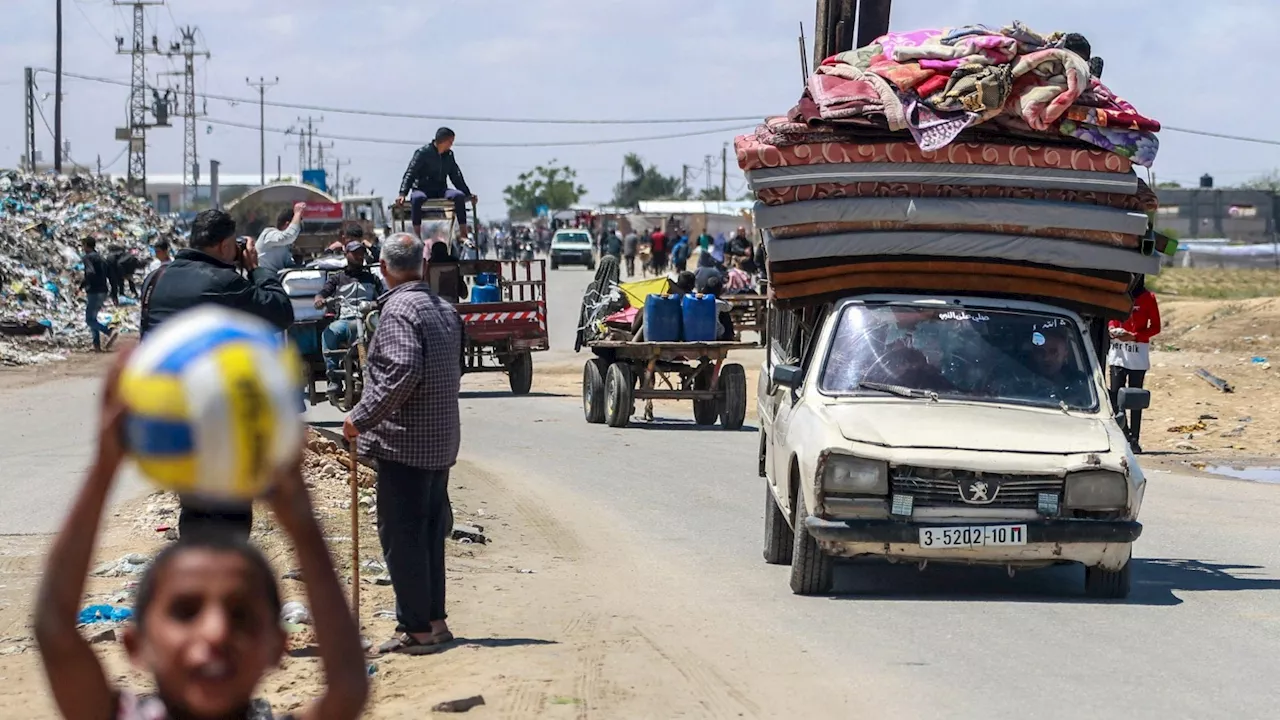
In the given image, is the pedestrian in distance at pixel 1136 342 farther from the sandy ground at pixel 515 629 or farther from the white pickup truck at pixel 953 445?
the white pickup truck at pixel 953 445

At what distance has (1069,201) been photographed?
10.7m

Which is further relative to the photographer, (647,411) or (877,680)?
(647,411)

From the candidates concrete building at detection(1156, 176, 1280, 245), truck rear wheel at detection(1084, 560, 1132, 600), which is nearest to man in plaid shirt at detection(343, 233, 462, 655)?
truck rear wheel at detection(1084, 560, 1132, 600)

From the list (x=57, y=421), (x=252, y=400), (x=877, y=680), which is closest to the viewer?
(x=252, y=400)

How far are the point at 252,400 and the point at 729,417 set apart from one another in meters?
18.0

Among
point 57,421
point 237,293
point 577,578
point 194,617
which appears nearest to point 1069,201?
point 577,578

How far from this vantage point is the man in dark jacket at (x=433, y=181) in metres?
21.1

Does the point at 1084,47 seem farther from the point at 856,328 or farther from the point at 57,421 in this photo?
the point at 57,421

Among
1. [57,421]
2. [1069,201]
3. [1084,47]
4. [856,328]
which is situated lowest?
[57,421]

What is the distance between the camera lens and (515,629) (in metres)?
8.46

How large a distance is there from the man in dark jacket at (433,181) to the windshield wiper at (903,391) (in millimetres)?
11523

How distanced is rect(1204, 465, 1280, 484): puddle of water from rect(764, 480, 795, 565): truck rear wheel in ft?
24.7

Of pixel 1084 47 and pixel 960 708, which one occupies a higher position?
pixel 1084 47

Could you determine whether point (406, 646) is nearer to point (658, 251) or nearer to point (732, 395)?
point (732, 395)
